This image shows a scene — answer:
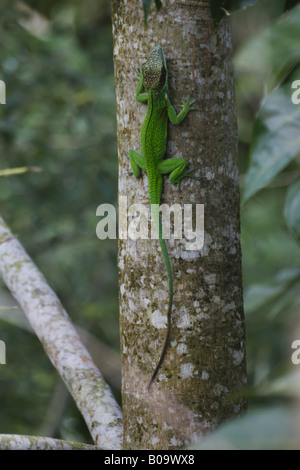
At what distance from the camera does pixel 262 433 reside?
1.69 ft

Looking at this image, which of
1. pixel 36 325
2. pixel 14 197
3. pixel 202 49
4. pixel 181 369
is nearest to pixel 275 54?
pixel 202 49

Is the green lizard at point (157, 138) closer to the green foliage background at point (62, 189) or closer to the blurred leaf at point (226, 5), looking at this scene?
the blurred leaf at point (226, 5)

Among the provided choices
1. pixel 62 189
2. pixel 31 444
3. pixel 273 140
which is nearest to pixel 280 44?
pixel 273 140

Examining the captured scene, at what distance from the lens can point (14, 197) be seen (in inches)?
178

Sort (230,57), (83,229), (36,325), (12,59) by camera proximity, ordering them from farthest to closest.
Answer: (83,229), (12,59), (36,325), (230,57)

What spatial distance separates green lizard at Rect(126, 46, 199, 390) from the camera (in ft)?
4.84

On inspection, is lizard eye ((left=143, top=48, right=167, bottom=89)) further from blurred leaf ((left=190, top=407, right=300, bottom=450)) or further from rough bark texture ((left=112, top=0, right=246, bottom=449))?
blurred leaf ((left=190, top=407, right=300, bottom=450))

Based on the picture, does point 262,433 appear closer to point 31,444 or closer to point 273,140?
point 273,140

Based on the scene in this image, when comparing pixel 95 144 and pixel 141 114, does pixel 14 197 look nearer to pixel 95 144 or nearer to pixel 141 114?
pixel 95 144

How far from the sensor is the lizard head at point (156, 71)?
4.83 feet

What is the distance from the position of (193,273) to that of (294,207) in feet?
1.95

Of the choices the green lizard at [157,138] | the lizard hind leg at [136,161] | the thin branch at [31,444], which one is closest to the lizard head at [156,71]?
the green lizard at [157,138]

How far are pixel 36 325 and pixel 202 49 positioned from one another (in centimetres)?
113

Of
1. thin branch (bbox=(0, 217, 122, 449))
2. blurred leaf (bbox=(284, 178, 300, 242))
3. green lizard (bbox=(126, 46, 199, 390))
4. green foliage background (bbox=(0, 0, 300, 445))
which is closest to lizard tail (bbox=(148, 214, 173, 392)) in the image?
green lizard (bbox=(126, 46, 199, 390))
